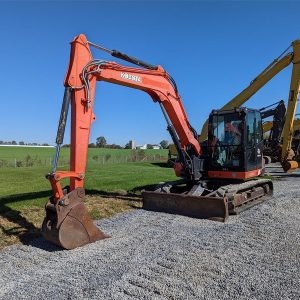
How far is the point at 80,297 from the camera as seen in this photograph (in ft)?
14.4

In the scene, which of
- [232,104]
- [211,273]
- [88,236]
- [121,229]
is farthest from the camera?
[232,104]

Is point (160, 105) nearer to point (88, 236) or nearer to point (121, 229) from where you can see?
point (121, 229)

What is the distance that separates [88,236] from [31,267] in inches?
49.8

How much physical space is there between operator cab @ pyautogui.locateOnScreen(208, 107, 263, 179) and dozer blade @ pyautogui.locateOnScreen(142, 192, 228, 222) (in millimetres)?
1715

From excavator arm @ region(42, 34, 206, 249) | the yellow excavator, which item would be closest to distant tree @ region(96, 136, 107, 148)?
the yellow excavator

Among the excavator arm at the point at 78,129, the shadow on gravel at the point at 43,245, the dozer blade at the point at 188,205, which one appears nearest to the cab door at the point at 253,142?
the dozer blade at the point at 188,205

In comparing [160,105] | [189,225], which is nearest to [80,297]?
[189,225]

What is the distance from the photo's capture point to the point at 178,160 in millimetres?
10641

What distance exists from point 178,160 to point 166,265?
5424 mm

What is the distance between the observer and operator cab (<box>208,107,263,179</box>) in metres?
10.0

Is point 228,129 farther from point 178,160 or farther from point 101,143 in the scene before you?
point 101,143

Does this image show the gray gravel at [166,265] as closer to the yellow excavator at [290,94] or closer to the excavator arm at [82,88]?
the excavator arm at [82,88]

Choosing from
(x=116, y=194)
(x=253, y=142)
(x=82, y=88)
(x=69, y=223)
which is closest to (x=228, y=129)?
(x=253, y=142)

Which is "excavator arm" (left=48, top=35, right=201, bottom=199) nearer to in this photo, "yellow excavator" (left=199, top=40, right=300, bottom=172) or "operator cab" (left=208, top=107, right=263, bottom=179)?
"operator cab" (left=208, top=107, right=263, bottom=179)
